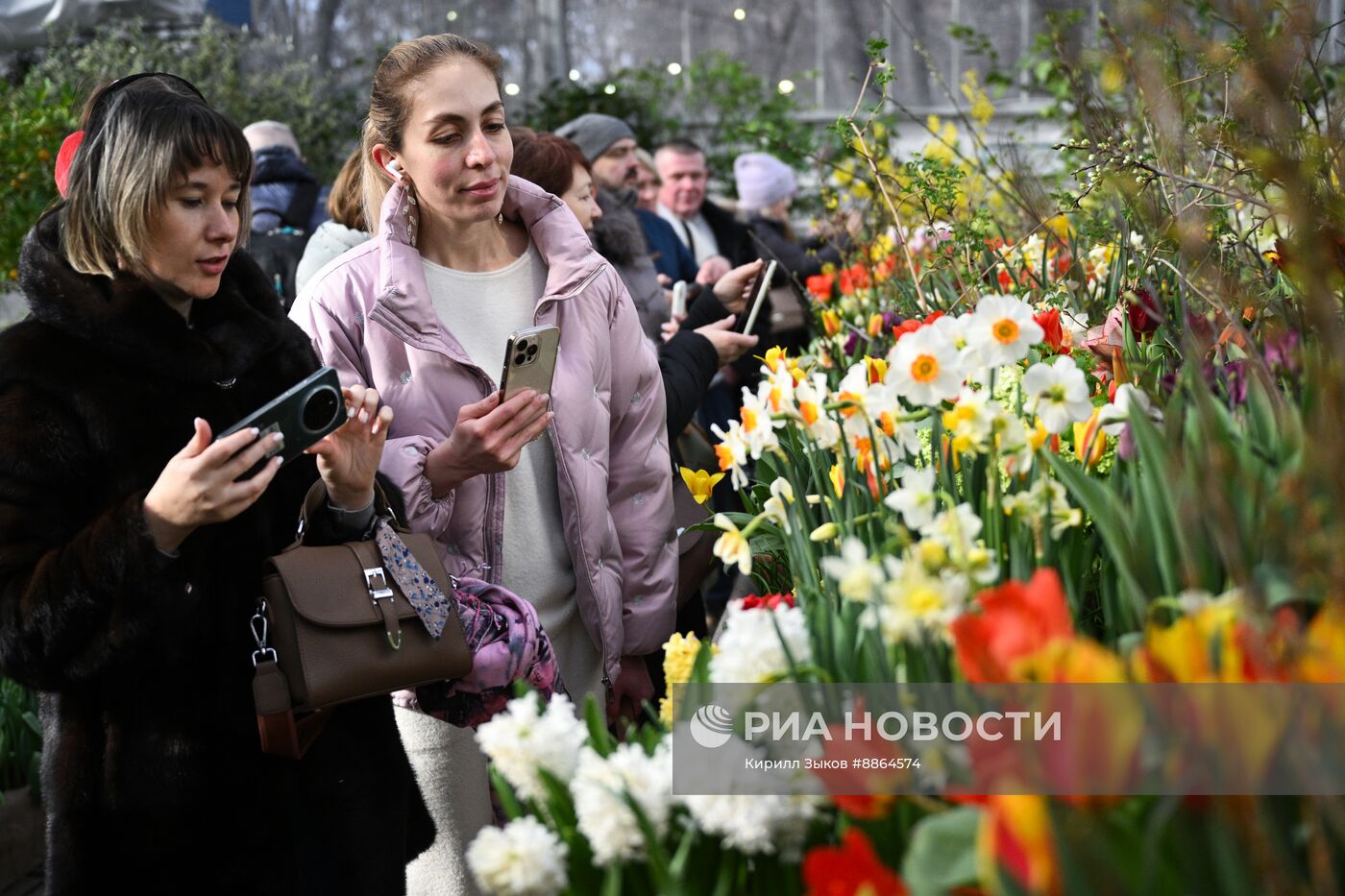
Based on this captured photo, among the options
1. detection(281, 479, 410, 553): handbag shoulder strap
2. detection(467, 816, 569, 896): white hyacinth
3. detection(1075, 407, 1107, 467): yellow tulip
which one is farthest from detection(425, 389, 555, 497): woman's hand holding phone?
detection(467, 816, 569, 896): white hyacinth

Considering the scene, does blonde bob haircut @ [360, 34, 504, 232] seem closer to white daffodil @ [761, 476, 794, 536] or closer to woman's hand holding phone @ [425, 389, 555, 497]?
woman's hand holding phone @ [425, 389, 555, 497]

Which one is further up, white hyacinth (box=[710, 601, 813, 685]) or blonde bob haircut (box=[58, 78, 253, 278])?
blonde bob haircut (box=[58, 78, 253, 278])

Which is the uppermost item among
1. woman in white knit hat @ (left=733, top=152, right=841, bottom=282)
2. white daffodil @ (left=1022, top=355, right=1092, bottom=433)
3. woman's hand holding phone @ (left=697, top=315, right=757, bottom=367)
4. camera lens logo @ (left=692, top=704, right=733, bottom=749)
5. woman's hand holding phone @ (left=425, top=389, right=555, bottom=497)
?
white daffodil @ (left=1022, top=355, right=1092, bottom=433)

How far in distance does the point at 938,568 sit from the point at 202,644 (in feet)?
4.10

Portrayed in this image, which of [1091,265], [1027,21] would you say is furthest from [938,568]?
[1027,21]

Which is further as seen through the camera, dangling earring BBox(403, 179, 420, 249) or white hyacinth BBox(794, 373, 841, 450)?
dangling earring BBox(403, 179, 420, 249)

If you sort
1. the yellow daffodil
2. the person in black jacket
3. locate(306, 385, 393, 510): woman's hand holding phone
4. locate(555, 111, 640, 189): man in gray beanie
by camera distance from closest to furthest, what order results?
the yellow daffodil, locate(306, 385, 393, 510): woman's hand holding phone, the person in black jacket, locate(555, 111, 640, 189): man in gray beanie

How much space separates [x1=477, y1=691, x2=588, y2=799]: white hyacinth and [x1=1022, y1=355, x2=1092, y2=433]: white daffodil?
0.61 meters

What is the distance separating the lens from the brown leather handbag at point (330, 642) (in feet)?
6.33

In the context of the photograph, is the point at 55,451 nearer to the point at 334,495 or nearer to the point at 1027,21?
the point at 334,495

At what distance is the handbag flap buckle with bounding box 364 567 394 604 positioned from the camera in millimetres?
2004

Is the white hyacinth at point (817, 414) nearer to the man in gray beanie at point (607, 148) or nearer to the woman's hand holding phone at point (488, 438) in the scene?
the woman's hand holding phone at point (488, 438)

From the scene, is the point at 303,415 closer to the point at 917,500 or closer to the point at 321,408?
the point at 321,408

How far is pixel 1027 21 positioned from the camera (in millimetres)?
11508
